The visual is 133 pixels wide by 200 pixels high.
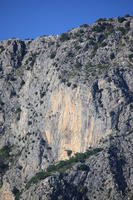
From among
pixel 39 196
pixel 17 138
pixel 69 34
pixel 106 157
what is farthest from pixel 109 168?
pixel 69 34

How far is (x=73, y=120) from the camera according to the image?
179m

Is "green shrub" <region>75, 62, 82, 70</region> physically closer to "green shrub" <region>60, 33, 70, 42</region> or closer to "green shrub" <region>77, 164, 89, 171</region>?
"green shrub" <region>60, 33, 70, 42</region>

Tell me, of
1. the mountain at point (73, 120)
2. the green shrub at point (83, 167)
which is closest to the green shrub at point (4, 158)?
the mountain at point (73, 120)

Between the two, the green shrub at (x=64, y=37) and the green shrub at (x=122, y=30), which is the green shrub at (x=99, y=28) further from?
the green shrub at (x=64, y=37)

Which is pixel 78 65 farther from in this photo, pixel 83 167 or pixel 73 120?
pixel 83 167

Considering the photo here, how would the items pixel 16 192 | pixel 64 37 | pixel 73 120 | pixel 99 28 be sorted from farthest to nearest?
pixel 64 37 → pixel 99 28 → pixel 73 120 → pixel 16 192

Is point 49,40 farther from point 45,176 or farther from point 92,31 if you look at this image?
point 45,176

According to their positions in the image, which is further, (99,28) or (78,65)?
(99,28)

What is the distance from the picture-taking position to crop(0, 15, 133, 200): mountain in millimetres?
167375

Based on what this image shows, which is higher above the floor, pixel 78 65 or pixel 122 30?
pixel 122 30

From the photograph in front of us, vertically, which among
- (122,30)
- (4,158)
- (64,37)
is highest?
(64,37)

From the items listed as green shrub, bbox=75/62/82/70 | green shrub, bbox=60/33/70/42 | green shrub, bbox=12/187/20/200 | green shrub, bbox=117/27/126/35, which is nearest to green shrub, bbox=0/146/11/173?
green shrub, bbox=12/187/20/200

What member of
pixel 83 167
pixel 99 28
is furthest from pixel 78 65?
pixel 83 167

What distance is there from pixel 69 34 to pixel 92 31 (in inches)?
206
